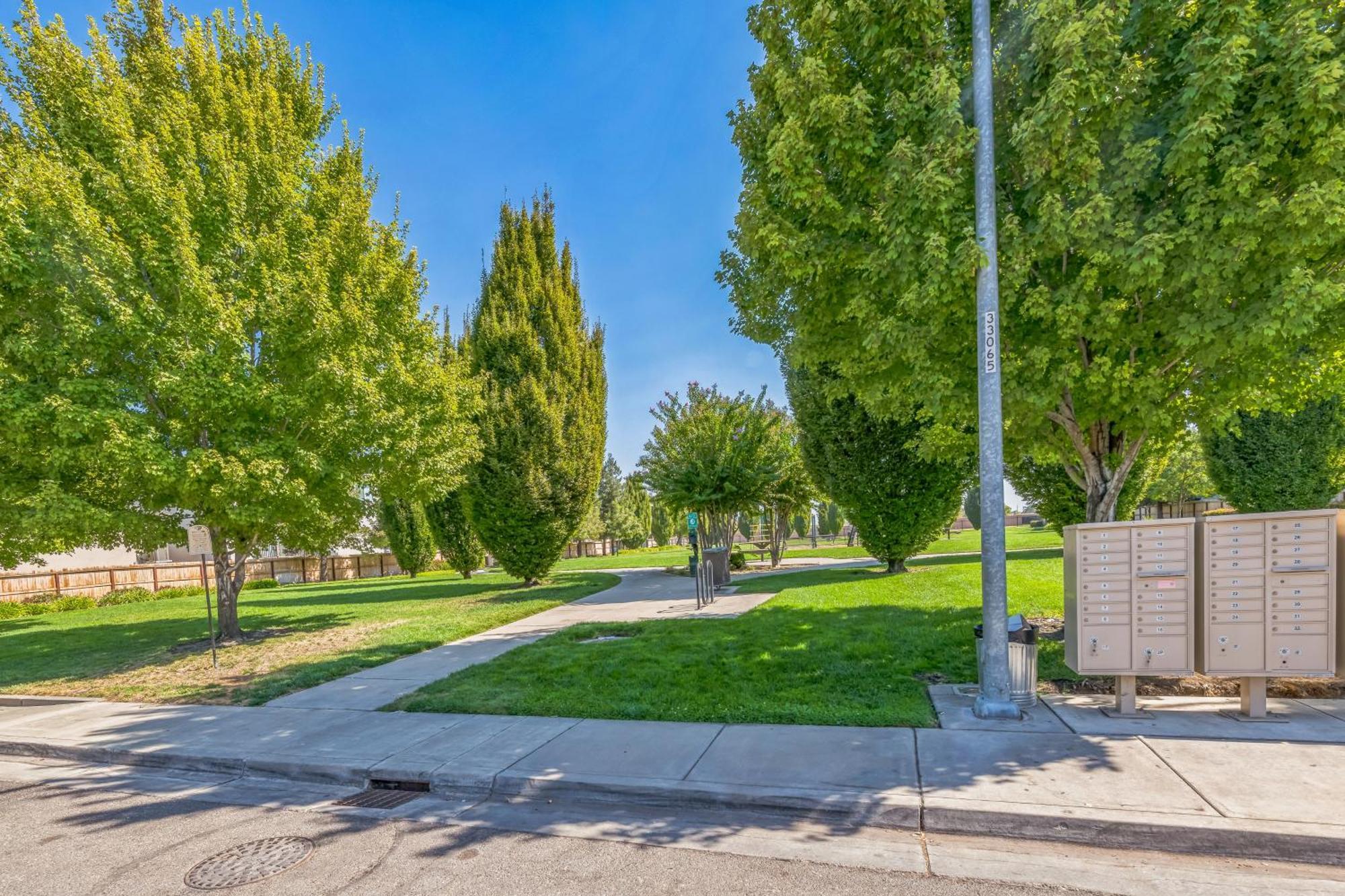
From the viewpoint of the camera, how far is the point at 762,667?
288 inches

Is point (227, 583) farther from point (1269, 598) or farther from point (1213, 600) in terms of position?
point (1269, 598)

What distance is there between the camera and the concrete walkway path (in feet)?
24.0

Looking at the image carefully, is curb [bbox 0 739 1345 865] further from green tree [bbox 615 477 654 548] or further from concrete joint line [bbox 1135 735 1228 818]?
green tree [bbox 615 477 654 548]

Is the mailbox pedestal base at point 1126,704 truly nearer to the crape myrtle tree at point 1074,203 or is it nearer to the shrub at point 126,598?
the crape myrtle tree at point 1074,203

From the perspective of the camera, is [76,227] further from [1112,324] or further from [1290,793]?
[1290,793]

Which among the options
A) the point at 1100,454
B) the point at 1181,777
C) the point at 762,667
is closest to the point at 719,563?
the point at 762,667

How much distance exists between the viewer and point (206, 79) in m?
10.3

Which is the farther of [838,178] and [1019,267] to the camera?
[838,178]

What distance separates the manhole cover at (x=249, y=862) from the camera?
11.7 feet

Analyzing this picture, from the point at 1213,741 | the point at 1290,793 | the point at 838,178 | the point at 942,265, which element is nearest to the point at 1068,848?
the point at 1290,793

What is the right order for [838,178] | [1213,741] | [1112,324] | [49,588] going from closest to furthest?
[1213,741] → [1112,324] → [838,178] → [49,588]

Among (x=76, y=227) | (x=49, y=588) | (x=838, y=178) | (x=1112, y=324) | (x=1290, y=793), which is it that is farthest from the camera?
(x=49, y=588)

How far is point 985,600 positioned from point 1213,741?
1.77 m

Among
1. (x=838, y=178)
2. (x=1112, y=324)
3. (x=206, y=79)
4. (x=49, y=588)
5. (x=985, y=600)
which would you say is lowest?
(x=49, y=588)
